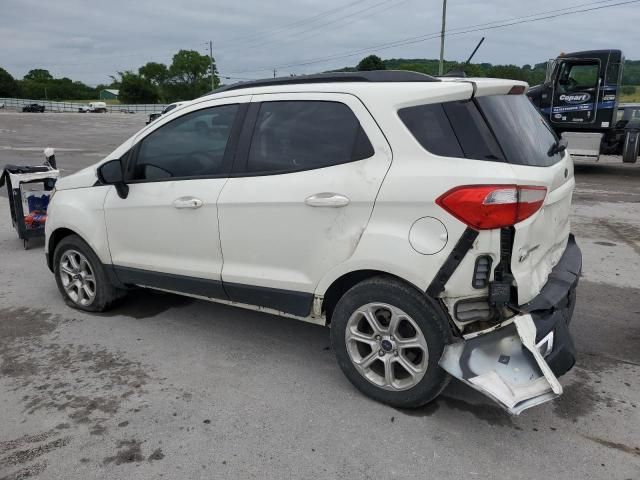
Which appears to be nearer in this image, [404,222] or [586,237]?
[404,222]

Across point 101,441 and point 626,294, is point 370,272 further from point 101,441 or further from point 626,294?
point 626,294

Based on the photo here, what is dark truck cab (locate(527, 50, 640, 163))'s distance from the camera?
13.4 meters

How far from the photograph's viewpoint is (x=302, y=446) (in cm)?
281

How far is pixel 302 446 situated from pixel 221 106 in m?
2.26

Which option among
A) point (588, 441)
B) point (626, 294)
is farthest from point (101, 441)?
point (626, 294)

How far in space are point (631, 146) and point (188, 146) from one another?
13257mm

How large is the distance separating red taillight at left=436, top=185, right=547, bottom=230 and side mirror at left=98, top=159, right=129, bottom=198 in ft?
8.33

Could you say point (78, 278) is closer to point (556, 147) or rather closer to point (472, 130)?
point (472, 130)

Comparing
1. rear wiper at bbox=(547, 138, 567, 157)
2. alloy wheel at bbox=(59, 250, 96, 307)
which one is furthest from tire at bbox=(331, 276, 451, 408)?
alloy wheel at bbox=(59, 250, 96, 307)

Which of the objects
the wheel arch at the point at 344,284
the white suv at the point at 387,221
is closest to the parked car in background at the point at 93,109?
the white suv at the point at 387,221

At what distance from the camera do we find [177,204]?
3777mm

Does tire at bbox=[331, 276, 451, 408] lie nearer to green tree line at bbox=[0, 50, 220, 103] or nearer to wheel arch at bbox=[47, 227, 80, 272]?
wheel arch at bbox=[47, 227, 80, 272]

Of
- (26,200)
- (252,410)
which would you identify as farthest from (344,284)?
(26,200)

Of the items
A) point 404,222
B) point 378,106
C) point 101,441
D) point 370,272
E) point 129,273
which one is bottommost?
point 101,441
